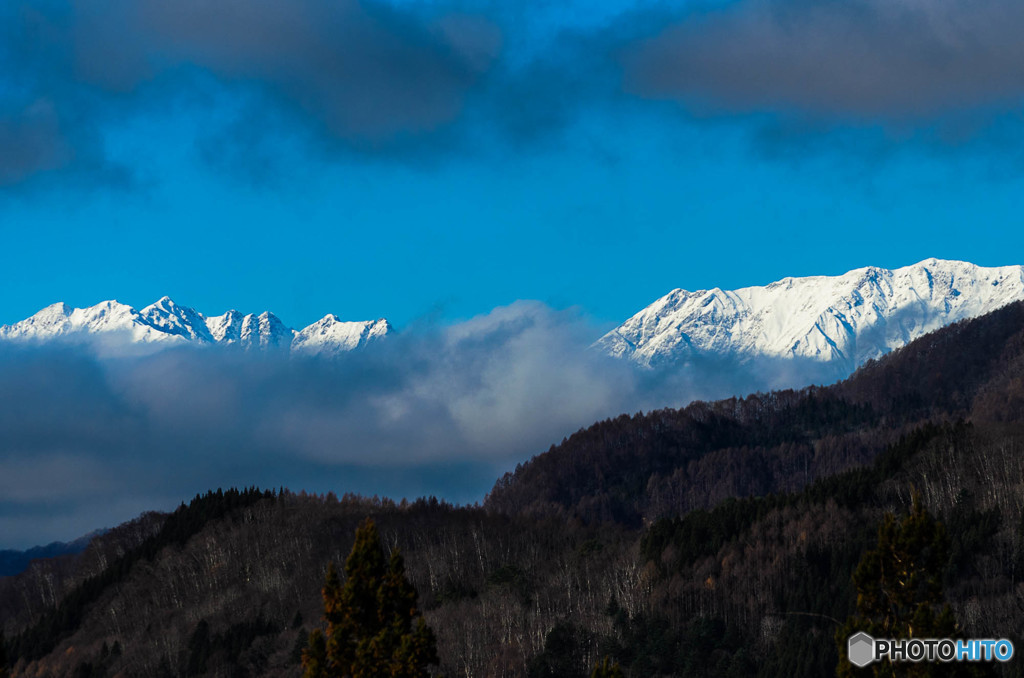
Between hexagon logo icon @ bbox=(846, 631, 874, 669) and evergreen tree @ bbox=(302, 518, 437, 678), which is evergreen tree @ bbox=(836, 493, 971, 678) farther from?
evergreen tree @ bbox=(302, 518, 437, 678)

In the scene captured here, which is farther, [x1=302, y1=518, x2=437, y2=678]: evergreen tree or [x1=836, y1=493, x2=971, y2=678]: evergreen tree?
[x1=302, y1=518, x2=437, y2=678]: evergreen tree

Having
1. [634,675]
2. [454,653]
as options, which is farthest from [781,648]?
[454,653]

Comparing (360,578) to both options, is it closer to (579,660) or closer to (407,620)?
(407,620)

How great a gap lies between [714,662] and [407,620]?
120 meters

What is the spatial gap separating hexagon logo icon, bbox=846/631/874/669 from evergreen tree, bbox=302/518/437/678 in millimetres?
23313

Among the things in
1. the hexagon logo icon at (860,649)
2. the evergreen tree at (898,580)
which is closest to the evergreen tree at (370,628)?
the hexagon logo icon at (860,649)

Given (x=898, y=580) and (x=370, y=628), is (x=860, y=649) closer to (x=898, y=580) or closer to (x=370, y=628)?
(x=898, y=580)

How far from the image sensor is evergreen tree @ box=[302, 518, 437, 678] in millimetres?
63531

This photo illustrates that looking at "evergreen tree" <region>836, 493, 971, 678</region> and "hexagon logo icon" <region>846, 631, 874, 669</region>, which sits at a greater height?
"evergreen tree" <region>836, 493, 971, 678</region>

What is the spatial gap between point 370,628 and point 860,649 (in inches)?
1074

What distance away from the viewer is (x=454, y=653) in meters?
171

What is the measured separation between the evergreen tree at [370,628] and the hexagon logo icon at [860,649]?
2331cm

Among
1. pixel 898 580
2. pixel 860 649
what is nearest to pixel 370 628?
pixel 860 649

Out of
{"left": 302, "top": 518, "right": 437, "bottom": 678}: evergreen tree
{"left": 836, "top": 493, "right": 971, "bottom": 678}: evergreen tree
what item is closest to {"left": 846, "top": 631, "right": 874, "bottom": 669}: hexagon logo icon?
{"left": 836, "top": 493, "right": 971, "bottom": 678}: evergreen tree
